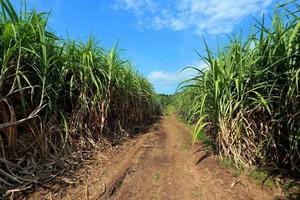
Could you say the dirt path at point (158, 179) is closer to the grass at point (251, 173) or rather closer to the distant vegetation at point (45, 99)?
the grass at point (251, 173)

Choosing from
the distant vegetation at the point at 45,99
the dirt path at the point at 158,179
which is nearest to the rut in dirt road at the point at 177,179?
the dirt path at the point at 158,179

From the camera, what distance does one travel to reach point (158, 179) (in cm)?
301

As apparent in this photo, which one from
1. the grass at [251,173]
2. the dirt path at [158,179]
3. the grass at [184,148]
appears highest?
the grass at [184,148]

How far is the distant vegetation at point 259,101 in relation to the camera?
2736mm

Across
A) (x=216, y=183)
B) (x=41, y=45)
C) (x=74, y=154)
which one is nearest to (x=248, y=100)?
(x=216, y=183)

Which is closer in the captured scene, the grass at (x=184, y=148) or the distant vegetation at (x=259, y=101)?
the distant vegetation at (x=259, y=101)

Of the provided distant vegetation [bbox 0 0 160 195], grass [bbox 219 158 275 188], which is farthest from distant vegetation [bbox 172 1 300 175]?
distant vegetation [bbox 0 0 160 195]

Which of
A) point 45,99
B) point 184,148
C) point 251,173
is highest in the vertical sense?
point 45,99

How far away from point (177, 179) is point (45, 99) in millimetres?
1649

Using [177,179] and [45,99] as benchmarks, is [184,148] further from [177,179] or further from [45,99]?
[45,99]

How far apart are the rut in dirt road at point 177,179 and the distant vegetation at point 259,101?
28 cm

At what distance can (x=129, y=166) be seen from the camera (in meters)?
3.42

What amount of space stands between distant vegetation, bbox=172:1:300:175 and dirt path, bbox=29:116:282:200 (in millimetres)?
300

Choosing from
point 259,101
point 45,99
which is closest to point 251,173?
point 259,101
